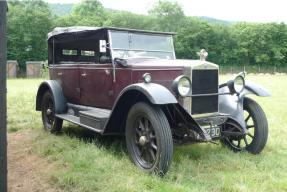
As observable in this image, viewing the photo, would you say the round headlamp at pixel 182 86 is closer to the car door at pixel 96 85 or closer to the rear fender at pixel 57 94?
the car door at pixel 96 85

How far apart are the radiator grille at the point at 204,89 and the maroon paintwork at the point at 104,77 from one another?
0.85 ft

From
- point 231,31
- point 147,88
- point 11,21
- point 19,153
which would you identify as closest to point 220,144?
point 147,88

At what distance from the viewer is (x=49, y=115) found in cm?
766

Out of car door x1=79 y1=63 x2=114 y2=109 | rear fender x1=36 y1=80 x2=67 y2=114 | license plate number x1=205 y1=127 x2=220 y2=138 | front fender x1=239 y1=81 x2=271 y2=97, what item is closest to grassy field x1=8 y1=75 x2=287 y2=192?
license plate number x1=205 y1=127 x2=220 y2=138

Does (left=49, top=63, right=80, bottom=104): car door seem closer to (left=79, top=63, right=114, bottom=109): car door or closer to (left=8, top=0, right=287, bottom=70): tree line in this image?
(left=79, top=63, right=114, bottom=109): car door

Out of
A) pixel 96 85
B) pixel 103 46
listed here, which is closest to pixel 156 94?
pixel 103 46

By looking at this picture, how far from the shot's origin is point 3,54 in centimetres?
292

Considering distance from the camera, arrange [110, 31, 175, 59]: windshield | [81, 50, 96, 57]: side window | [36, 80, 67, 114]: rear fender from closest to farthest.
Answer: [110, 31, 175, 59]: windshield < [81, 50, 96, 57]: side window < [36, 80, 67, 114]: rear fender

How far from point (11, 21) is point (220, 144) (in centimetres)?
3870

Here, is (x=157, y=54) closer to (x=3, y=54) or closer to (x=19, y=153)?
Result: (x=19, y=153)

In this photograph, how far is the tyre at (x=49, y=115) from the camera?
7264 millimetres

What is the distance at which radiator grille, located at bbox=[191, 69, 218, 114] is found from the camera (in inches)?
218

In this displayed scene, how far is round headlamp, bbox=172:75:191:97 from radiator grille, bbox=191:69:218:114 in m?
0.26

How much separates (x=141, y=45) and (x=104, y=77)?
789 millimetres
